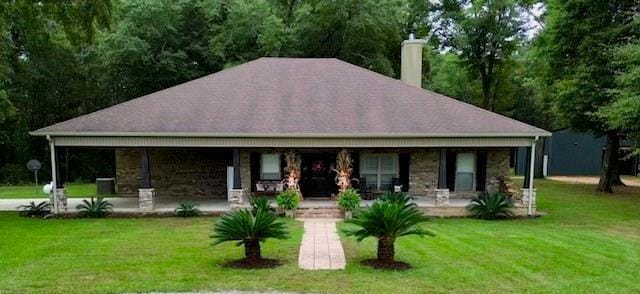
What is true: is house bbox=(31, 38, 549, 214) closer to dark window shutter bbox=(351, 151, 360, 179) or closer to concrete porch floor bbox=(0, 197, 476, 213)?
dark window shutter bbox=(351, 151, 360, 179)

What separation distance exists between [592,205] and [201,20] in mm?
21286

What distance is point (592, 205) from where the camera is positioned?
17.5 metres

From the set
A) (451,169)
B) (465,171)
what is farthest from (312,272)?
(465,171)

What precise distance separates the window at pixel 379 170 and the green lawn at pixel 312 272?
3.61 m

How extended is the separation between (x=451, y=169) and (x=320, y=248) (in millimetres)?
8273

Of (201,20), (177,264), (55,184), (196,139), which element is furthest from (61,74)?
(177,264)

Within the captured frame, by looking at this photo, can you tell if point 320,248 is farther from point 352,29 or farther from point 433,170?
point 352,29

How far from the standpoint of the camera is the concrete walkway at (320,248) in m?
8.56

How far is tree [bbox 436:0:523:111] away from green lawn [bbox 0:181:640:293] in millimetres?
17949

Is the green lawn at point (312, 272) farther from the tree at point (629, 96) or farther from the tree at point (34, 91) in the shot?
the tree at point (34, 91)

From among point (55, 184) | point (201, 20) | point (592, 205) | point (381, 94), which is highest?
point (201, 20)

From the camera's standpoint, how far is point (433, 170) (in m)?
16.7

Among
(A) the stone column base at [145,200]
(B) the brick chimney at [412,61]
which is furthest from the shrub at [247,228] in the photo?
(B) the brick chimney at [412,61]

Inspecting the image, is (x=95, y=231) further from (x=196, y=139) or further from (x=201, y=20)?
(x=201, y=20)
